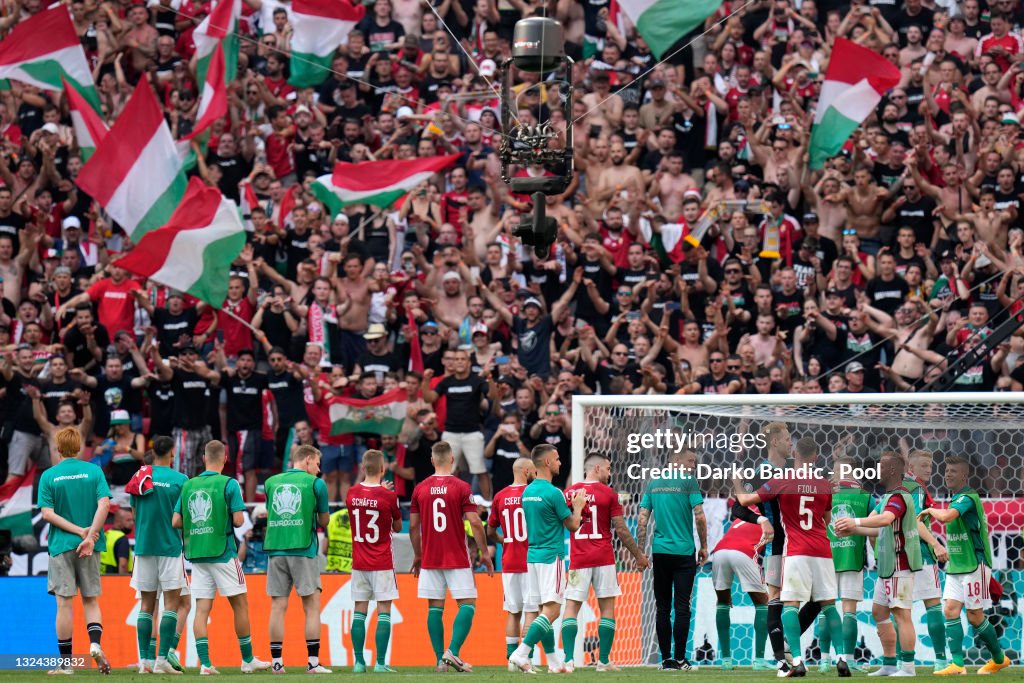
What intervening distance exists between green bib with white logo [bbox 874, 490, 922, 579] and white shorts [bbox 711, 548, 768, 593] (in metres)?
1.54

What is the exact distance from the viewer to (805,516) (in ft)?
48.4

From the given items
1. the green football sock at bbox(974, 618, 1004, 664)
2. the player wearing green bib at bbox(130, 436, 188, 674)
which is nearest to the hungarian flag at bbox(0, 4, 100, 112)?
the player wearing green bib at bbox(130, 436, 188, 674)

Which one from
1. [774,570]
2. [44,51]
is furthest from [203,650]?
[44,51]

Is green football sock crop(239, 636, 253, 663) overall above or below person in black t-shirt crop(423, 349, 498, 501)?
below

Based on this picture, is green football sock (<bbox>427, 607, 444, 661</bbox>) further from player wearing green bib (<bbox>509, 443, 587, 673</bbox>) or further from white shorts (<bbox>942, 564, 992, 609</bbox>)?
white shorts (<bbox>942, 564, 992, 609</bbox>)

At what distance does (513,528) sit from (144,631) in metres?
3.56

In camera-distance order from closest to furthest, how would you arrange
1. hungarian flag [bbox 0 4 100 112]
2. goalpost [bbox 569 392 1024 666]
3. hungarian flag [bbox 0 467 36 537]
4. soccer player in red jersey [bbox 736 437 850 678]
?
soccer player in red jersey [bbox 736 437 850 678] < goalpost [bbox 569 392 1024 666] < hungarian flag [bbox 0 467 36 537] < hungarian flag [bbox 0 4 100 112]

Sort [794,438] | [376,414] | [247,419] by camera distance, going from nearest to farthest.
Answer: [794,438]
[376,414]
[247,419]

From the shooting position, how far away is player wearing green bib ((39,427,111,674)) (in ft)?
49.8

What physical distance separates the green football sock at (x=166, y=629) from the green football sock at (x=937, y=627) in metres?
6.92

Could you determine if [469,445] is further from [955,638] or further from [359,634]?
[955,638]

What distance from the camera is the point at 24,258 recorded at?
2348cm

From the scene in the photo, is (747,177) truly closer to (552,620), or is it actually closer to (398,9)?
(398,9)

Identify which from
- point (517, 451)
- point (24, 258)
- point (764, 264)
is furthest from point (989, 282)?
point (24, 258)
